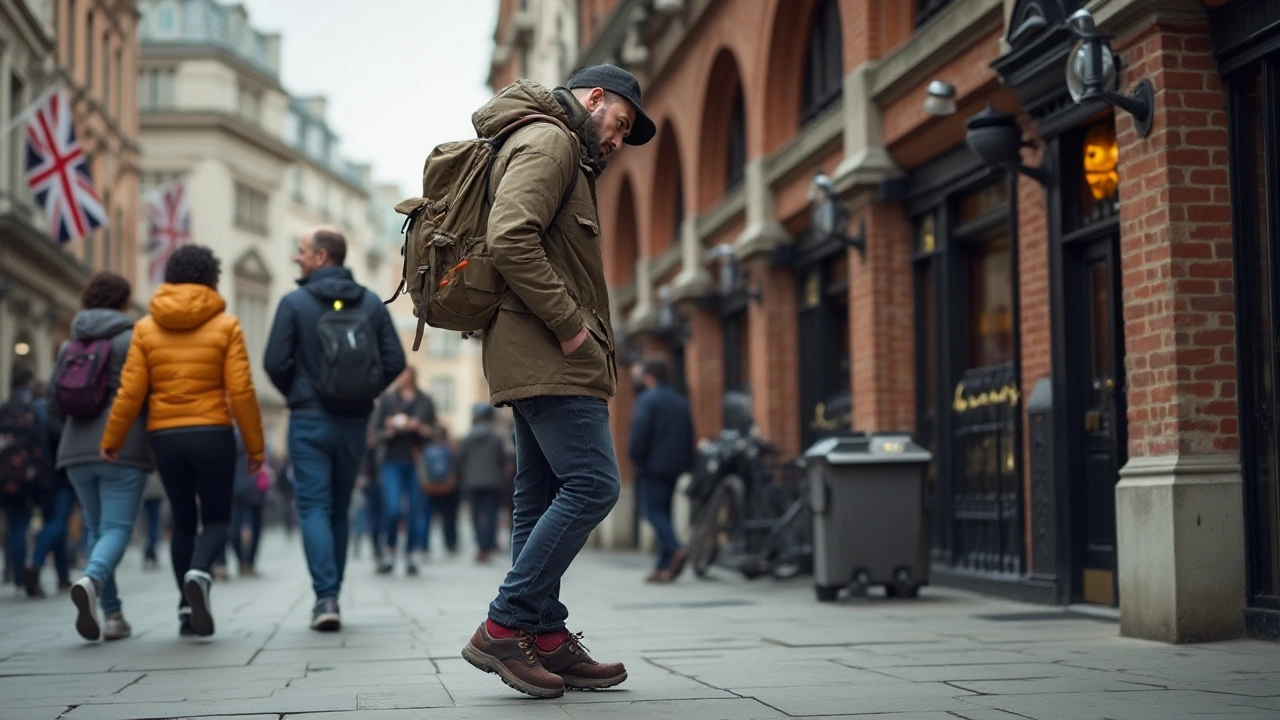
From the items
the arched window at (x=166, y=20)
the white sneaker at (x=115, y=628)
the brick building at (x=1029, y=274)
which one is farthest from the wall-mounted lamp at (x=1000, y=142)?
the arched window at (x=166, y=20)

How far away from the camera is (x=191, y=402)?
7.69 meters

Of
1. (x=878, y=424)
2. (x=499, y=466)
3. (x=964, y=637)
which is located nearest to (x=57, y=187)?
(x=499, y=466)

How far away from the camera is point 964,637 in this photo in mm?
7219

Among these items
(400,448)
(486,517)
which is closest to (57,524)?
(400,448)

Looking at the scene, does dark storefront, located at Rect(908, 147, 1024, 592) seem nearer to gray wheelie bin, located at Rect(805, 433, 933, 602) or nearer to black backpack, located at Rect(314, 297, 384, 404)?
gray wheelie bin, located at Rect(805, 433, 933, 602)

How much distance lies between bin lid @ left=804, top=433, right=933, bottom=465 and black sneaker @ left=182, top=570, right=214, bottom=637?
393 cm

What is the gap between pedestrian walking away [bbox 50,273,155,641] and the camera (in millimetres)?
7762

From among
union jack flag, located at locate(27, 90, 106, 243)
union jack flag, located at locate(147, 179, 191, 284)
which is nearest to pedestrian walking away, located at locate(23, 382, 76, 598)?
union jack flag, located at locate(27, 90, 106, 243)

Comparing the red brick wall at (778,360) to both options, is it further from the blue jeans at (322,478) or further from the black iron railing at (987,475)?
the blue jeans at (322,478)

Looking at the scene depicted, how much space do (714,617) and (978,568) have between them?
250cm

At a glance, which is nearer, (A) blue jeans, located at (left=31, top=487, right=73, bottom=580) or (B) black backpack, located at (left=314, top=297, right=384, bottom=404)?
(B) black backpack, located at (left=314, top=297, right=384, bottom=404)

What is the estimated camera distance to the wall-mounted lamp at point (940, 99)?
1005cm

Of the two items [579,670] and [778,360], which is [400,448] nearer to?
[778,360]

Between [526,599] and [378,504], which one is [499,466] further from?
[526,599]
